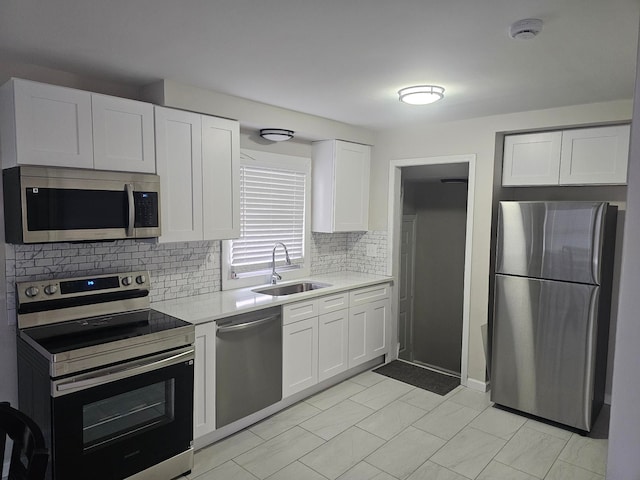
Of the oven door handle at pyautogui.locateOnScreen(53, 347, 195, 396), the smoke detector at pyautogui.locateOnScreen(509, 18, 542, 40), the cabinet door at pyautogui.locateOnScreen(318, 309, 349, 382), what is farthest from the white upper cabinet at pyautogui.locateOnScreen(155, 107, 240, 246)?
the smoke detector at pyautogui.locateOnScreen(509, 18, 542, 40)

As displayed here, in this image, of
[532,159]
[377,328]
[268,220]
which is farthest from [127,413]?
[532,159]

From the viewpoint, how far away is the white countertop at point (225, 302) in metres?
2.84

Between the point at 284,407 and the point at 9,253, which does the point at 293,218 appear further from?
the point at 9,253

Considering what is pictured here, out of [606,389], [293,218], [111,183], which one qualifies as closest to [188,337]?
[111,183]

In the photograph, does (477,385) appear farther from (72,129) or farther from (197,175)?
(72,129)

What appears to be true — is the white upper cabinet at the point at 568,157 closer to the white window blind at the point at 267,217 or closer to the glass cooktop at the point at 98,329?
the white window blind at the point at 267,217

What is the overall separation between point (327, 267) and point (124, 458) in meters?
2.72

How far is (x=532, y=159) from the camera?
3615 mm

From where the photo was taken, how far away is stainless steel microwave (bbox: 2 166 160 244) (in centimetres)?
226

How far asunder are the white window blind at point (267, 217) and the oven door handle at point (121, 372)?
1254mm

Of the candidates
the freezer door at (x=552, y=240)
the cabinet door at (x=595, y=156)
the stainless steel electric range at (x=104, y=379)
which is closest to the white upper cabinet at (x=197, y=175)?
the stainless steel electric range at (x=104, y=379)

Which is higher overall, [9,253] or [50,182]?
[50,182]

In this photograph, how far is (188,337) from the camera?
2.56 metres

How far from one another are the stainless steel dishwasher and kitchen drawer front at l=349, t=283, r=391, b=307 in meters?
0.94
